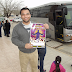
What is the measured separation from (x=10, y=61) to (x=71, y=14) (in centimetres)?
529

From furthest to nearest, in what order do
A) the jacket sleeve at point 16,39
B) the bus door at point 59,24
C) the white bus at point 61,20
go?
the bus door at point 59,24, the white bus at point 61,20, the jacket sleeve at point 16,39

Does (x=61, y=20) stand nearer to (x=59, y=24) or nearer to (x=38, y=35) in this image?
(x=59, y=24)

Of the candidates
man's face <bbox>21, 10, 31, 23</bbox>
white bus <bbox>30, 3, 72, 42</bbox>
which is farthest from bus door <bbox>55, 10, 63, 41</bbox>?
man's face <bbox>21, 10, 31, 23</bbox>

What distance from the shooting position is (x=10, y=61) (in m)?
4.31

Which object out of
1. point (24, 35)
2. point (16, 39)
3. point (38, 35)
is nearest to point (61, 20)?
point (38, 35)

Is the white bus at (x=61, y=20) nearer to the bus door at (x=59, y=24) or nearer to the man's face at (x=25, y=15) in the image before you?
the bus door at (x=59, y=24)

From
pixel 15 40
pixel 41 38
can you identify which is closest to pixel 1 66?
pixel 15 40

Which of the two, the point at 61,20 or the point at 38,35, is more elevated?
the point at 61,20

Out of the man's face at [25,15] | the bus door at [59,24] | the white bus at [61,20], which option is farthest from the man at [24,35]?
the bus door at [59,24]

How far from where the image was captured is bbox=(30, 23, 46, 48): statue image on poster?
2123mm

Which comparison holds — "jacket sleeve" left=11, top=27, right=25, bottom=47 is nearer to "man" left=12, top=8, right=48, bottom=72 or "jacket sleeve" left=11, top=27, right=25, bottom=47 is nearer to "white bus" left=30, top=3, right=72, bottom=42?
"man" left=12, top=8, right=48, bottom=72

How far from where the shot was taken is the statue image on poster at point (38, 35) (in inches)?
83.6

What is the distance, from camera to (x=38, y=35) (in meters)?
2.17

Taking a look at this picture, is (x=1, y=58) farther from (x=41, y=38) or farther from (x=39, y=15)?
(x=39, y=15)
